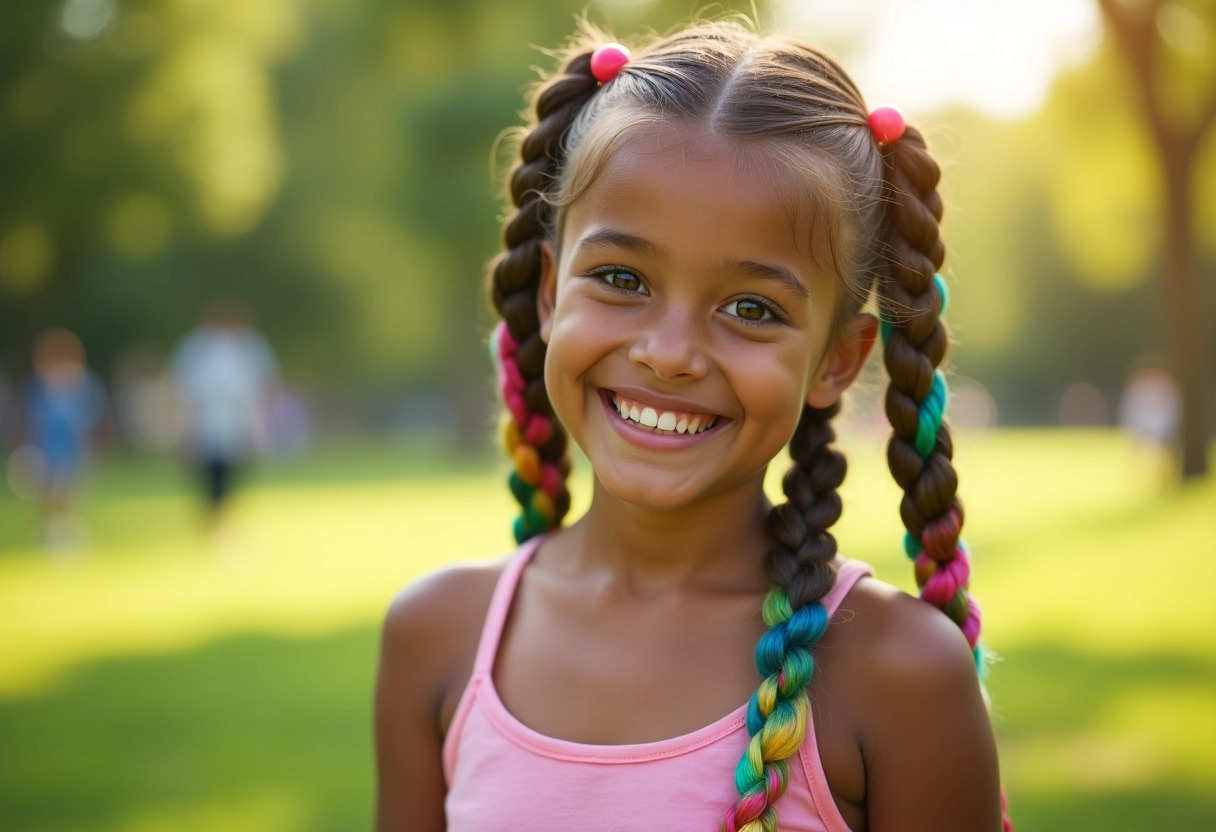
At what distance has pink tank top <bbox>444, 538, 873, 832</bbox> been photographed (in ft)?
6.04

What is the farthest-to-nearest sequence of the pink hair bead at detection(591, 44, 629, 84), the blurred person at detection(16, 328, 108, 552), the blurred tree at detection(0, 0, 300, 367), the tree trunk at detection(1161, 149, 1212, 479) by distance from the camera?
the blurred tree at detection(0, 0, 300, 367)
the tree trunk at detection(1161, 149, 1212, 479)
the blurred person at detection(16, 328, 108, 552)
the pink hair bead at detection(591, 44, 629, 84)

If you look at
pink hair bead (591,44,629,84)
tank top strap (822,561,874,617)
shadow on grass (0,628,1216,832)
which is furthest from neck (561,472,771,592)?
shadow on grass (0,628,1216,832)

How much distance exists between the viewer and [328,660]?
21.8ft

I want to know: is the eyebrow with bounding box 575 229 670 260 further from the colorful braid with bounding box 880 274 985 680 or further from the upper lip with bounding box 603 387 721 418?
the colorful braid with bounding box 880 274 985 680

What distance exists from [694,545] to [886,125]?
2.69 feet

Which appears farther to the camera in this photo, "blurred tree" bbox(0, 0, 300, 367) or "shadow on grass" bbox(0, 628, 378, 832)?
"blurred tree" bbox(0, 0, 300, 367)

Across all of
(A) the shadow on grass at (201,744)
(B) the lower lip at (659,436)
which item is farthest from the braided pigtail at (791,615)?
(A) the shadow on grass at (201,744)

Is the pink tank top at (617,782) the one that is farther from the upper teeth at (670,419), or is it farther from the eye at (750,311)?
the eye at (750,311)

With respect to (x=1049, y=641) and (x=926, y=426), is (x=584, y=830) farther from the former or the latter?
(x=1049, y=641)

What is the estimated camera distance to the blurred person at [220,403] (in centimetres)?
1091

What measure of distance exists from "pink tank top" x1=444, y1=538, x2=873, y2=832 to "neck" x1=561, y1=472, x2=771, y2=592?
19 centimetres

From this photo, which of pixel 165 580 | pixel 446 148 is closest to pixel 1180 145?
pixel 165 580

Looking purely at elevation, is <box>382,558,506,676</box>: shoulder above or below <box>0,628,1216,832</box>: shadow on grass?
above

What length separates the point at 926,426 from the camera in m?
2.09
